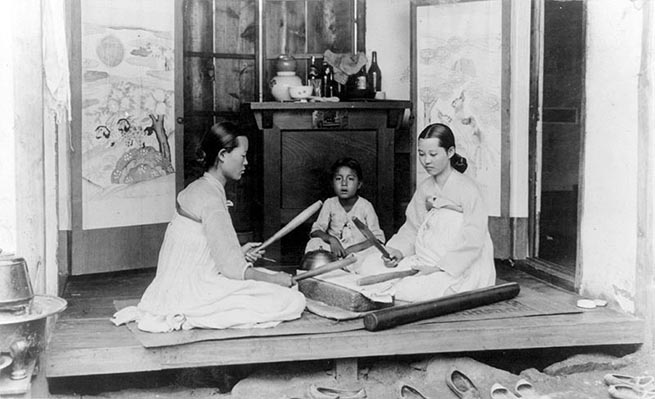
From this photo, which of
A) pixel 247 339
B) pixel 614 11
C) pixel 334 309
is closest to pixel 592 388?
pixel 334 309

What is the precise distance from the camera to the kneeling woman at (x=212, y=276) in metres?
4.12

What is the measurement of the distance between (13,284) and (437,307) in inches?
87.1

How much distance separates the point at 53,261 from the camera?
14.7 ft

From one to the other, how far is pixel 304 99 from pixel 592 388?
10.7 ft

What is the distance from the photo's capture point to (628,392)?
3.92 meters

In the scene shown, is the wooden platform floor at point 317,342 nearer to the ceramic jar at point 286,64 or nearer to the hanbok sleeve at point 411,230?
the hanbok sleeve at point 411,230

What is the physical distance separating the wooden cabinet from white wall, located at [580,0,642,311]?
1875 millimetres

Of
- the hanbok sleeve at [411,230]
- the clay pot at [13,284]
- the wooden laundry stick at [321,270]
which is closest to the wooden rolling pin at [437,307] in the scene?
the wooden laundry stick at [321,270]

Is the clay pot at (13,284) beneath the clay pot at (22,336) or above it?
above

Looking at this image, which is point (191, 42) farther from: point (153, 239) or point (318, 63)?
point (153, 239)

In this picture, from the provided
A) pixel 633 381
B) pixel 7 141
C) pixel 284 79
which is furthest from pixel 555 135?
pixel 7 141

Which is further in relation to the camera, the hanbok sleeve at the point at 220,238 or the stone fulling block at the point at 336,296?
the stone fulling block at the point at 336,296

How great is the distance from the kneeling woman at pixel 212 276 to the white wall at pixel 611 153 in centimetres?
186

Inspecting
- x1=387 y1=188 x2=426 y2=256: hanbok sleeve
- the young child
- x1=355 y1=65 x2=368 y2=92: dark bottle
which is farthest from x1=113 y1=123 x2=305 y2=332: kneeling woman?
x1=355 y1=65 x2=368 y2=92: dark bottle
